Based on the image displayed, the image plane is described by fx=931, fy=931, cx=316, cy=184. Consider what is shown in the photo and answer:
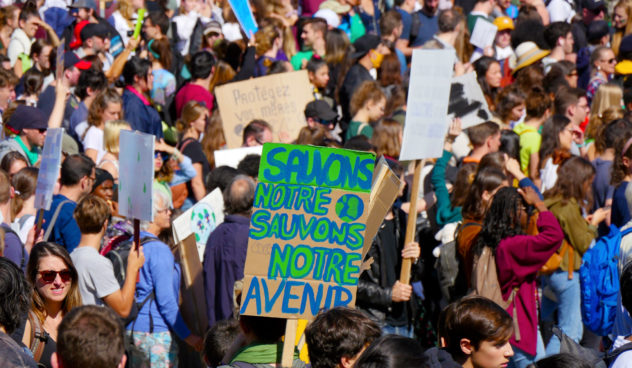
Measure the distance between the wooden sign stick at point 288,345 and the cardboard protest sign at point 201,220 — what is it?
7.51 feet

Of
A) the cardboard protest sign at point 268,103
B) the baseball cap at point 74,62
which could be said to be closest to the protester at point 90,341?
the cardboard protest sign at point 268,103

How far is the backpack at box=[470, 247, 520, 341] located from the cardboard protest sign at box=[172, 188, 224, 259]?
2.02 meters

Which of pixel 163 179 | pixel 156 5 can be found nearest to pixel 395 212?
pixel 163 179

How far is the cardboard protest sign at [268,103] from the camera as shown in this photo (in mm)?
9906

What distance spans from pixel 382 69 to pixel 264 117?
2.22 m

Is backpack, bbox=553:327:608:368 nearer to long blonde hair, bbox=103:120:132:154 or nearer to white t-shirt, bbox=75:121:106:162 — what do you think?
long blonde hair, bbox=103:120:132:154

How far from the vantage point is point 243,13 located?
1027 cm

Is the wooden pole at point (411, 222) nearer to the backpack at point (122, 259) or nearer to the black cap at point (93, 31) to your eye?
the backpack at point (122, 259)

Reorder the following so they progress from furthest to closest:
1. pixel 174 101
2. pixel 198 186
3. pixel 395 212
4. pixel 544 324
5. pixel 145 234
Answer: pixel 174 101, pixel 198 186, pixel 544 324, pixel 395 212, pixel 145 234

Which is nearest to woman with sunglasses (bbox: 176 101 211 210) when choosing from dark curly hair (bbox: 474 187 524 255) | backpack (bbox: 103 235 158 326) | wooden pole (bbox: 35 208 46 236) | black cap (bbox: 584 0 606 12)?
backpack (bbox: 103 235 158 326)

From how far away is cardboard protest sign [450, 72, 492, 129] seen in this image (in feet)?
30.0

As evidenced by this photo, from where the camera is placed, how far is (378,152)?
27.0ft

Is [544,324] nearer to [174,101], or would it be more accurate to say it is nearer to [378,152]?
[378,152]

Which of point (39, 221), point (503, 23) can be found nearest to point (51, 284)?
point (39, 221)
